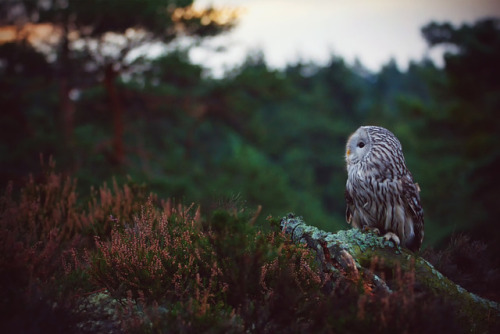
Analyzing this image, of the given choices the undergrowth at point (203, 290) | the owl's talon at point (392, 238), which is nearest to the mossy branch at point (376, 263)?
the owl's talon at point (392, 238)

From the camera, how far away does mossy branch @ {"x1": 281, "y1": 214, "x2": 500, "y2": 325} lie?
404cm

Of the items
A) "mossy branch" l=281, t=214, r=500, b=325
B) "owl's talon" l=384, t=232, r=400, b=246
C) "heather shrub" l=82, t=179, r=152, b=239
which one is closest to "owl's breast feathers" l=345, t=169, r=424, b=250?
"owl's talon" l=384, t=232, r=400, b=246

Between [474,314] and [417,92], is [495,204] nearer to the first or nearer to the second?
[474,314]

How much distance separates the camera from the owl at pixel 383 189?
4484mm

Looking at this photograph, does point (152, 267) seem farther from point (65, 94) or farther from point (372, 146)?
point (65, 94)

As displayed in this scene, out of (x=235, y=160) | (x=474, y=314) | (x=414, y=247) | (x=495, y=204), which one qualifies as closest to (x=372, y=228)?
(x=414, y=247)

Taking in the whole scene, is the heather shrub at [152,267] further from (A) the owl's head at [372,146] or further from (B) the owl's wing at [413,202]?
(B) the owl's wing at [413,202]

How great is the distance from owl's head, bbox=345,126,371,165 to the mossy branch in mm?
795

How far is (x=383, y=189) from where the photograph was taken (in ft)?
14.6

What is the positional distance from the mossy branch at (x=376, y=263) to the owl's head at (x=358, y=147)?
0.80 metres

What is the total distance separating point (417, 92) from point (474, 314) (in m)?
59.1

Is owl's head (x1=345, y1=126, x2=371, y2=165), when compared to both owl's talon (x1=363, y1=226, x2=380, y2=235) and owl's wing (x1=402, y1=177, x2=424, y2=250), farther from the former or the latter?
owl's talon (x1=363, y1=226, x2=380, y2=235)

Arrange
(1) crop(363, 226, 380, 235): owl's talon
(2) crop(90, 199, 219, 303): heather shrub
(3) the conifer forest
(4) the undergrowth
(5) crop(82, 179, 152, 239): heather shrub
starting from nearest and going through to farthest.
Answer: (4) the undergrowth, (3) the conifer forest, (2) crop(90, 199, 219, 303): heather shrub, (1) crop(363, 226, 380, 235): owl's talon, (5) crop(82, 179, 152, 239): heather shrub

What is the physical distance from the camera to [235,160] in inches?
970
